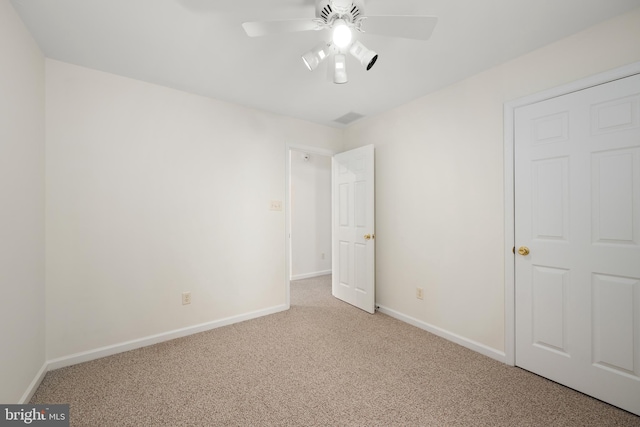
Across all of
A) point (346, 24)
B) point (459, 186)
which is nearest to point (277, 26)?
point (346, 24)

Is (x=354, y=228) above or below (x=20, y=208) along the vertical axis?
below

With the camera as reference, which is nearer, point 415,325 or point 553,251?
point 553,251

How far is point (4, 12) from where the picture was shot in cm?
144

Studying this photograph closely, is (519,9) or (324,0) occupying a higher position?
(519,9)

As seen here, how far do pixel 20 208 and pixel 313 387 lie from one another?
222 centimetres

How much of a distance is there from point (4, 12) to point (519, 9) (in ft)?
9.70

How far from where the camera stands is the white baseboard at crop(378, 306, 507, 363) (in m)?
2.20

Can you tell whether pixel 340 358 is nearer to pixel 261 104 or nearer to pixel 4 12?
pixel 261 104

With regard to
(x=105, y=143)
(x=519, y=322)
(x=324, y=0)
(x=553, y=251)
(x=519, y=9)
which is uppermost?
(x=519, y=9)

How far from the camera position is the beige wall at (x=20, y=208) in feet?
4.71

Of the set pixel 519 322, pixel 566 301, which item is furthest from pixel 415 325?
pixel 566 301
